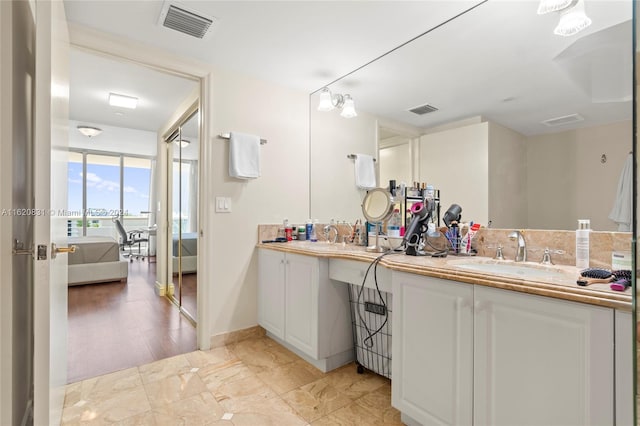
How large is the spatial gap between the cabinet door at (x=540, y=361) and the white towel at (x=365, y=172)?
57.5 inches

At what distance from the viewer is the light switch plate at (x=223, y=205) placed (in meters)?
2.48

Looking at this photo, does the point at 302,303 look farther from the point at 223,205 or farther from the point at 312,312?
the point at 223,205

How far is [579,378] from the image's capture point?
3.11 ft

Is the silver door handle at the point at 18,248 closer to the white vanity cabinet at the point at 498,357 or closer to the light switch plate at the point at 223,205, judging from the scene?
the light switch plate at the point at 223,205

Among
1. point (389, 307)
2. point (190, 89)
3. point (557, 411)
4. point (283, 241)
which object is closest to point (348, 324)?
point (389, 307)

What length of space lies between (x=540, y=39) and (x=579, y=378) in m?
1.55

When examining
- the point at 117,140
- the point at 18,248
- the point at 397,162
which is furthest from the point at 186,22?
the point at 117,140

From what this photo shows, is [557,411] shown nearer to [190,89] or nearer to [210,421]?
[210,421]

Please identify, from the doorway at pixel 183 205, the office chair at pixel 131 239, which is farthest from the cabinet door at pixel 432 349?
the office chair at pixel 131 239

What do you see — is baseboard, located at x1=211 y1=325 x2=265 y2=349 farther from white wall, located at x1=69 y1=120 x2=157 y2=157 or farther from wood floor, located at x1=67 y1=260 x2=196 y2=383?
white wall, located at x1=69 y1=120 x2=157 y2=157

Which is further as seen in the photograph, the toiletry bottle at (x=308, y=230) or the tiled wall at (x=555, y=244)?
the toiletry bottle at (x=308, y=230)

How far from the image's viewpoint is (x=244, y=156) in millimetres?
2545

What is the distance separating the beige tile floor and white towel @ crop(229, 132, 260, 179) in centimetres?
142

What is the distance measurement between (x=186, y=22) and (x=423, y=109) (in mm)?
1645
